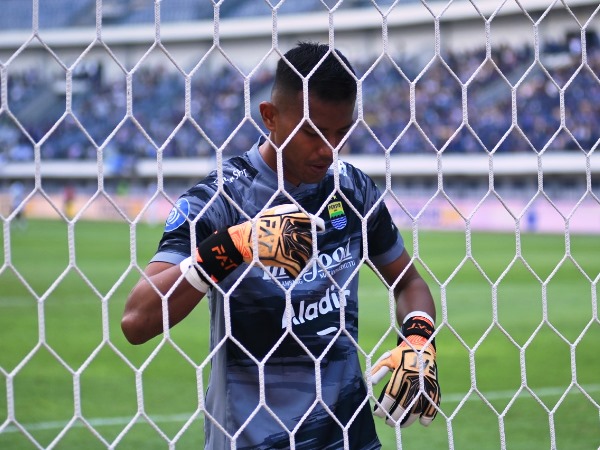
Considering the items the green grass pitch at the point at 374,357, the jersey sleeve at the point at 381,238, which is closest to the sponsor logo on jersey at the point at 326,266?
the jersey sleeve at the point at 381,238

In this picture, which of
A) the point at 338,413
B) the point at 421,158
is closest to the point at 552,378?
the point at 338,413

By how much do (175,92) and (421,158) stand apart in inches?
473

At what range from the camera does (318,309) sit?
2238mm

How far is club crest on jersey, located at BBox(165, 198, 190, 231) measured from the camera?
2018mm

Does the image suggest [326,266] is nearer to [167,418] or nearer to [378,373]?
[378,373]

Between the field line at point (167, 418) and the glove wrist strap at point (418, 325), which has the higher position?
the glove wrist strap at point (418, 325)

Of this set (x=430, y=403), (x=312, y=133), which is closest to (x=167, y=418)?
(x=430, y=403)

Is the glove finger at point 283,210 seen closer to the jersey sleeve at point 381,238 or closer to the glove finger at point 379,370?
the glove finger at point 379,370

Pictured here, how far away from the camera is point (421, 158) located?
91.9 feet

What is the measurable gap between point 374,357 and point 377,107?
2479 centimetres

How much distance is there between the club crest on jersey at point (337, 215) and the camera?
2.29 m

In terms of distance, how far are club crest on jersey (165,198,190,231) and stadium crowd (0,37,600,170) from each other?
757 inches

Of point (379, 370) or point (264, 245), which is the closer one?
point (264, 245)

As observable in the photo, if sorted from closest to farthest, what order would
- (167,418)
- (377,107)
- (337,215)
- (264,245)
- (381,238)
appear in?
(264,245) < (337,215) < (381,238) < (167,418) < (377,107)
